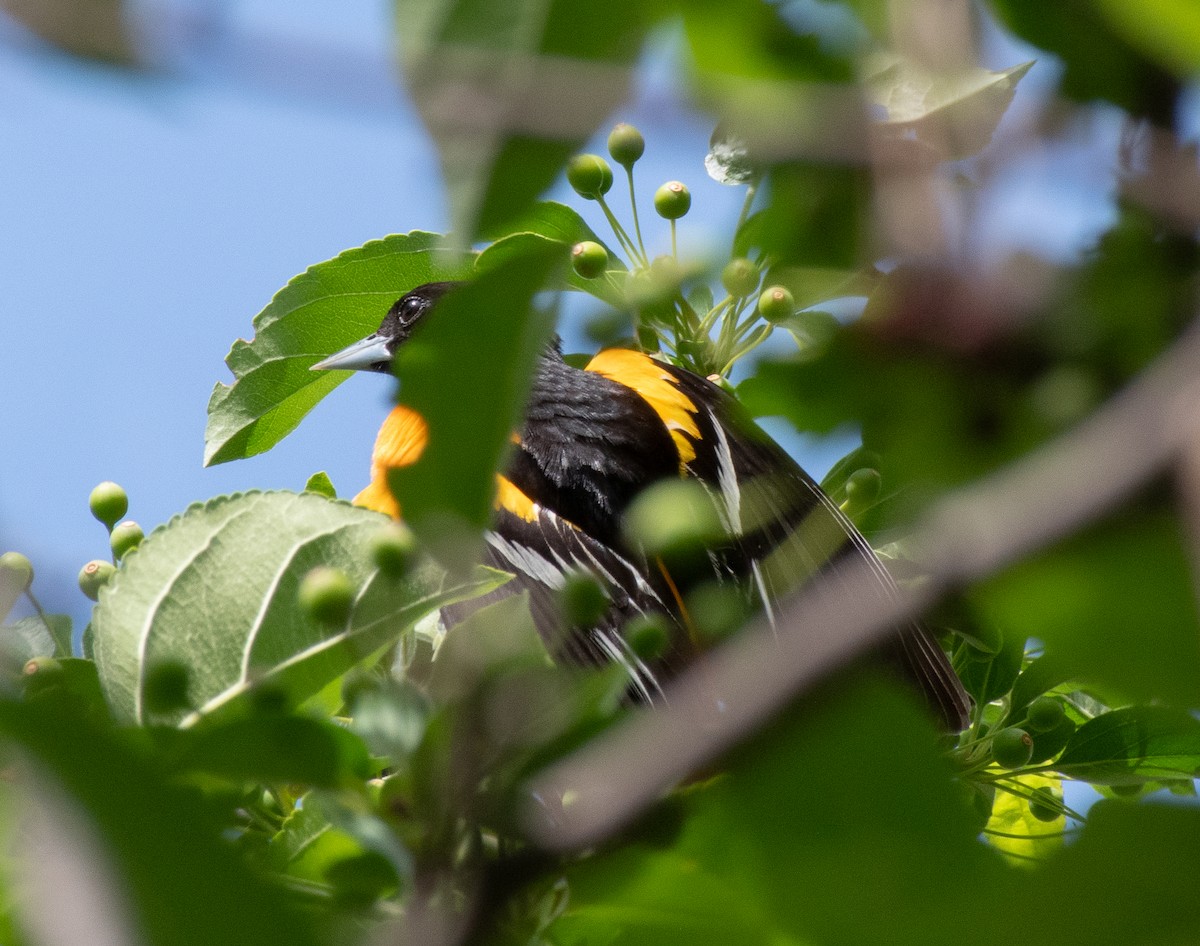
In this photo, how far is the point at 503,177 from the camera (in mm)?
622

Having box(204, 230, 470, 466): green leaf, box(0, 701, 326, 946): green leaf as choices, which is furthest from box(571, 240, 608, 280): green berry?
box(0, 701, 326, 946): green leaf

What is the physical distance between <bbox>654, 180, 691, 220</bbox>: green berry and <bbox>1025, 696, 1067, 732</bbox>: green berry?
127cm

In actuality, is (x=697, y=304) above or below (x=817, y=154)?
below

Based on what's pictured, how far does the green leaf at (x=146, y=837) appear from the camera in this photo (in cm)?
56

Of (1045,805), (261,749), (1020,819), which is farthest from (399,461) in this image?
(261,749)

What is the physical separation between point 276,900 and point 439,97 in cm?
38

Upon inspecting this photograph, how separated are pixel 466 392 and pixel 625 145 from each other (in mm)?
1993

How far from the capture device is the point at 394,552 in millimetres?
1296

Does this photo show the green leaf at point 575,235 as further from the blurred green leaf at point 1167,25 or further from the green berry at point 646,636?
the blurred green leaf at point 1167,25

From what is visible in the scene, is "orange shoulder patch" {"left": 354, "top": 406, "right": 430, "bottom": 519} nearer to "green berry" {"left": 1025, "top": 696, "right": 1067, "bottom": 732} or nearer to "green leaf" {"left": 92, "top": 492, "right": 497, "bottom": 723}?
"green berry" {"left": 1025, "top": 696, "right": 1067, "bottom": 732}

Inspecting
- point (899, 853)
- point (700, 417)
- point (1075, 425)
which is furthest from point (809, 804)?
point (700, 417)

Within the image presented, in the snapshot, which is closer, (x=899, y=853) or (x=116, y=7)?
(x=116, y=7)

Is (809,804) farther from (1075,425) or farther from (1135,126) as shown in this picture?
(1135,126)

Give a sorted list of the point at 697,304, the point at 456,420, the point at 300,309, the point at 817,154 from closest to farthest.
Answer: the point at 817,154, the point at 456,420, the point at 300,309, the point at 697,304
